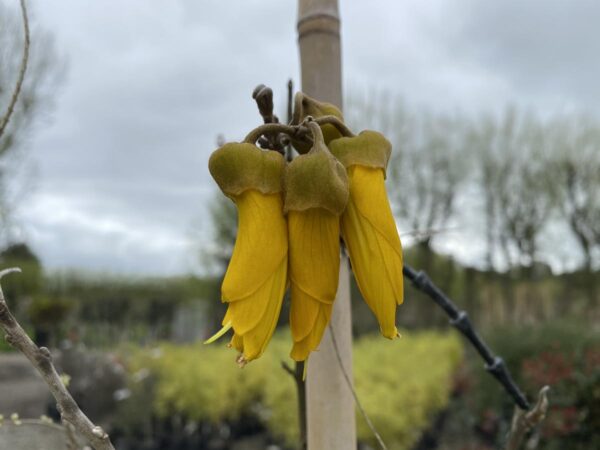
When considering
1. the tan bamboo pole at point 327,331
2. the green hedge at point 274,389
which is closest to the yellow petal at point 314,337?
the tan bamboo pole at point 327,331

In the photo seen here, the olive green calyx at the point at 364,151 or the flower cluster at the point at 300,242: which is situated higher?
the olive green calyx at the point at 364,151

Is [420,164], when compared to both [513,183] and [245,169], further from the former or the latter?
[245,169]

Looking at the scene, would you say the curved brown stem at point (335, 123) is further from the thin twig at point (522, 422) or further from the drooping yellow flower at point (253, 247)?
the thin twig at point (522, 422)

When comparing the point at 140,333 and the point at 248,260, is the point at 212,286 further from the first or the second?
the point at 248,260

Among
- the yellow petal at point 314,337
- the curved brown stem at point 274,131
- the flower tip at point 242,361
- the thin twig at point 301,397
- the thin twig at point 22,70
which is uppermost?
the thin twig at point 22,70

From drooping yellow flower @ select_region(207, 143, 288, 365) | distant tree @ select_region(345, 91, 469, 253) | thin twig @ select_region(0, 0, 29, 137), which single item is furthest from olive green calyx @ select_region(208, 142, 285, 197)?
distant tree @ select_region(345, 91, 469, 253)

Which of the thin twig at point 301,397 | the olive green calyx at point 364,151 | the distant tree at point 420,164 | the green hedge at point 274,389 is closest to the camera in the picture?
the olive green calyx at point 364,151

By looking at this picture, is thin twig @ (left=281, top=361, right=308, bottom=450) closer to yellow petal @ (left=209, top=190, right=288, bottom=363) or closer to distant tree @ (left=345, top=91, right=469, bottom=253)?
yellow petal @ (left=209, top=190, right=288, bottom=363)

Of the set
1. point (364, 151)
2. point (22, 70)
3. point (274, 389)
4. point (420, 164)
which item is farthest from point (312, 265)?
point (420, 164)
